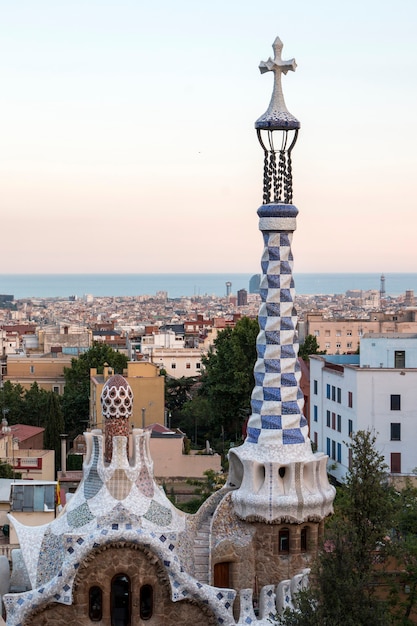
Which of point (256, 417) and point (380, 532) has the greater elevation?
point (256, 417)

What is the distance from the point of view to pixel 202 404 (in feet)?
169

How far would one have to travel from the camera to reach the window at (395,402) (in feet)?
108

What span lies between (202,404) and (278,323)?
36311 mm

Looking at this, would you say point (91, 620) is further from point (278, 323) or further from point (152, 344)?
point (152, 344)

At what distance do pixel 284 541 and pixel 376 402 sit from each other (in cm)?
1870

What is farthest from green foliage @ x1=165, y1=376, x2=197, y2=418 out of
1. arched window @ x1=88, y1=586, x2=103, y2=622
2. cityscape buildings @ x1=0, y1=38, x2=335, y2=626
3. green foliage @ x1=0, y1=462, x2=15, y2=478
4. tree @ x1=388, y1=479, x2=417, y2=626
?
arched window @ x1=88, y1=586, x2=103, y2=622

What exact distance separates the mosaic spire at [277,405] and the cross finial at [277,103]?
0.5 inches

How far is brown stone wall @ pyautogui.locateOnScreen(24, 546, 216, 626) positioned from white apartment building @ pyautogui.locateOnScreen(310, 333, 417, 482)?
17.6 metres

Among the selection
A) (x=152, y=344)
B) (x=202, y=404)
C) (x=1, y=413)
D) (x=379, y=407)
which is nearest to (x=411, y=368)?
(x=379, y=407)

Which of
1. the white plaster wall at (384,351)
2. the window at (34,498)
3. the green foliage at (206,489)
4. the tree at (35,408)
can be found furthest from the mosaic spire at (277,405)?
the tree at (35,408)

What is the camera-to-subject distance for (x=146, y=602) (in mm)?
14258

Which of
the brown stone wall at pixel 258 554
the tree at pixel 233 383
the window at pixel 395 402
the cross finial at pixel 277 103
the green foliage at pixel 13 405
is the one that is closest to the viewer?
the brown stone wall at pixel 258 554

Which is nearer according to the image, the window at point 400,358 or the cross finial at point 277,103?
the cross finial at point 277,103

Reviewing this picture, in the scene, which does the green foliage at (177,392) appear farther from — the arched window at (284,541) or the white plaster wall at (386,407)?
the arched window at (284,541)
